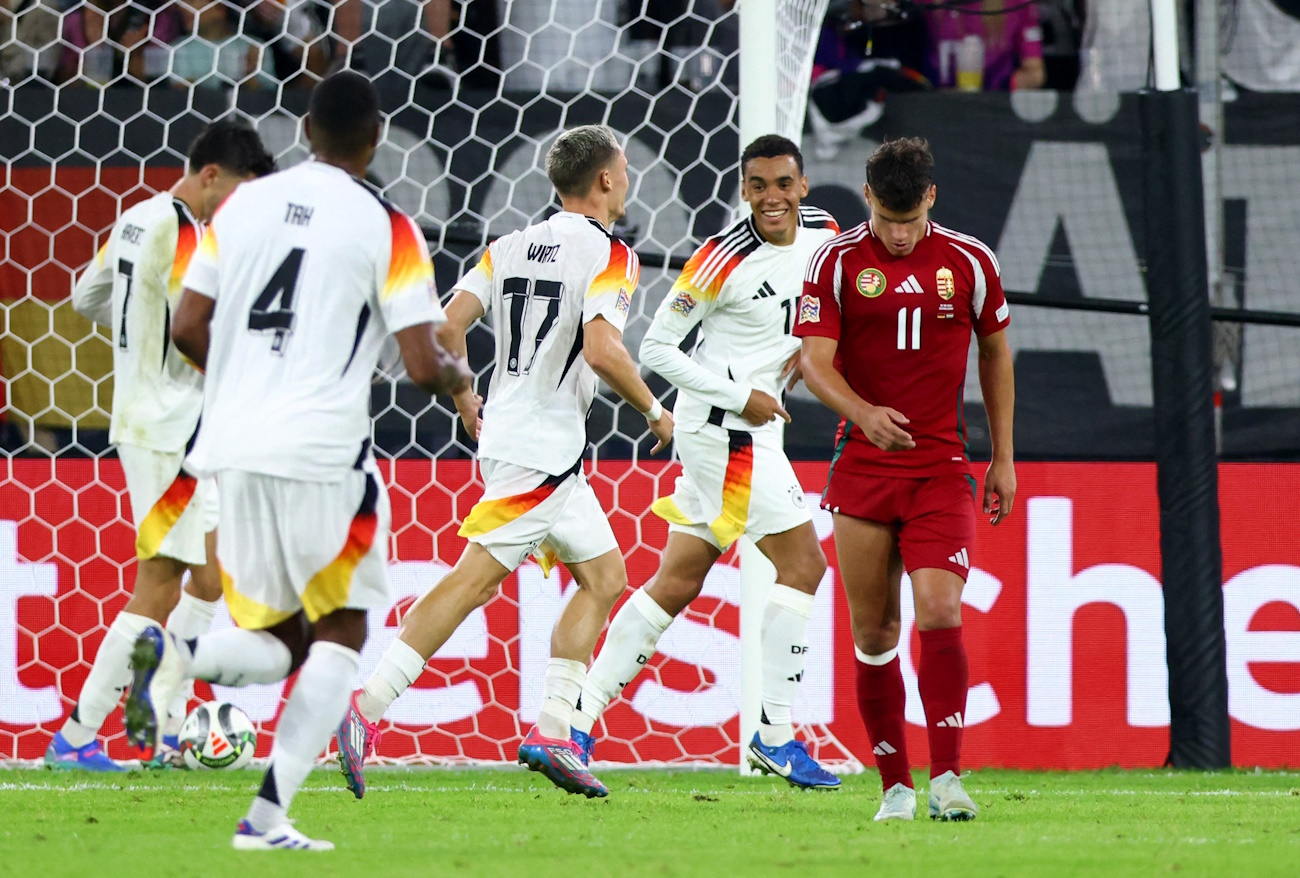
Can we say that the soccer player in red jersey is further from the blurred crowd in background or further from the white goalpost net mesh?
the blurred crowd in background

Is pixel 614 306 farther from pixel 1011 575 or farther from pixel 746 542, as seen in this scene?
pixel 1011 575

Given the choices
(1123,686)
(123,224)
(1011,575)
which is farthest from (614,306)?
(1123,686)

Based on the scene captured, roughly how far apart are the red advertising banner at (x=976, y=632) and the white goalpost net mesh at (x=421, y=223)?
0.01 metres

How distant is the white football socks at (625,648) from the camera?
6090 mm

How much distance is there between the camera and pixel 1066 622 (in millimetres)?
7234

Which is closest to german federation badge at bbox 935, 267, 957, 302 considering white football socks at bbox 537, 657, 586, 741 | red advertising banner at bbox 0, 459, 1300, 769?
Result: white football socks at bbox 537, 657, 586, 741

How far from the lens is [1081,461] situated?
24.6 feet

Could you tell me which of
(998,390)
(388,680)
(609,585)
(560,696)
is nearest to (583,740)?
(560,696)

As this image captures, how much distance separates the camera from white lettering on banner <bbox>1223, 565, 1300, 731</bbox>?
7199 mm

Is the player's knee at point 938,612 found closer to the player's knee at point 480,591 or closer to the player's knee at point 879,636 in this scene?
the player's knee at point 879,636

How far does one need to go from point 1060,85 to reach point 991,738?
3.09 metres

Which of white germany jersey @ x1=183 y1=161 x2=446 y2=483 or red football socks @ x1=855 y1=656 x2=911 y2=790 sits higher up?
white germany jersey @ x1=183 y1=161 x2=446 y2=483

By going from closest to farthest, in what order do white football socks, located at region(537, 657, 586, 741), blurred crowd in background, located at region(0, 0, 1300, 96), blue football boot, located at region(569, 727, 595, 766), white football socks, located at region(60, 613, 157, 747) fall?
white football socks, located at region(537, 657, 586, 741)
blue football boot, located at region(569, 727, 595, 766)
white football socks, located at region(60, 613, 157, 747)
blurred crowd in background, located at region(0, 0, 1300, 96)

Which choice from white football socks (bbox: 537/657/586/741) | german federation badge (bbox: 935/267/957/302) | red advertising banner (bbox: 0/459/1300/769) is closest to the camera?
german federation badge (bbox: 935/267/957/302)
